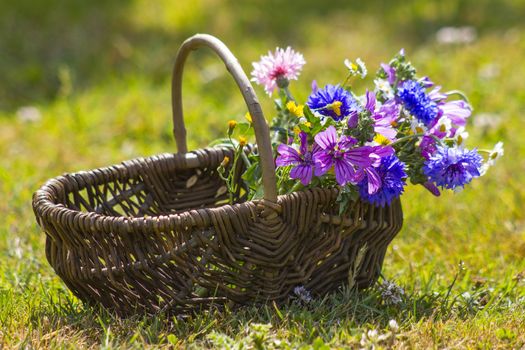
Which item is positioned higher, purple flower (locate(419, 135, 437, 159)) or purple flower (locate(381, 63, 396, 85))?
purple flower (locate(381, 63, 396, 85))

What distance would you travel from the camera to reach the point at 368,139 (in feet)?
6.29

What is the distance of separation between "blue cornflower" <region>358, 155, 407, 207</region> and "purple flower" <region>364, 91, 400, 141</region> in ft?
0.20

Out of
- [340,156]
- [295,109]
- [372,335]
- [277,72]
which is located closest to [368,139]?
[340,156]

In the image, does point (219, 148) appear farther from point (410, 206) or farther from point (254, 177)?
point (410, 206)

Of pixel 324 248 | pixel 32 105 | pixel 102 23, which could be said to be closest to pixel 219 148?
pixel 324 248

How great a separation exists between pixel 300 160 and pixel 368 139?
166 millimetres

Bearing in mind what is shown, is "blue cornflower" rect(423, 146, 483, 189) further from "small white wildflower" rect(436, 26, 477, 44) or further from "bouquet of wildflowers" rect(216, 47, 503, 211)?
"small white wildflower" rect(436, 26, 477, 44)

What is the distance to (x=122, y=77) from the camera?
4.39m

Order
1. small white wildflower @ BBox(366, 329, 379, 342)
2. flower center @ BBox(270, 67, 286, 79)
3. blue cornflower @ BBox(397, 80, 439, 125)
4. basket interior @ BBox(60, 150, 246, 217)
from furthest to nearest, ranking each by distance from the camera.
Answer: basket interior @ BBox(60, 150, 246, 217), flower center @ BBox(270, 67, 286, 79), blue cornflower @ BBox(397, 80, 439, 125), small white wildflower @ BBox(366, 329, 379, 342)

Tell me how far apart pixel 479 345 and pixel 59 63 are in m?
3.33

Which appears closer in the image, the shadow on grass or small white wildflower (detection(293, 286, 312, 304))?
the shadow on grass

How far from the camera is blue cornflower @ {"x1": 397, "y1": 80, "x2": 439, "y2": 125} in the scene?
200 cm

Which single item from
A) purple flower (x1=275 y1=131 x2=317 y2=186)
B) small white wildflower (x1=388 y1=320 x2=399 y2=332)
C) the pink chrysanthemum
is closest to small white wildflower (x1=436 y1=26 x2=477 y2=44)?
the pink chrysanthemum

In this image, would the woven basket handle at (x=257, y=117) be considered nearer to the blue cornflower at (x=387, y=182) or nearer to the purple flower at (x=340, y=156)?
the purple flower at (x=340, y=156)
